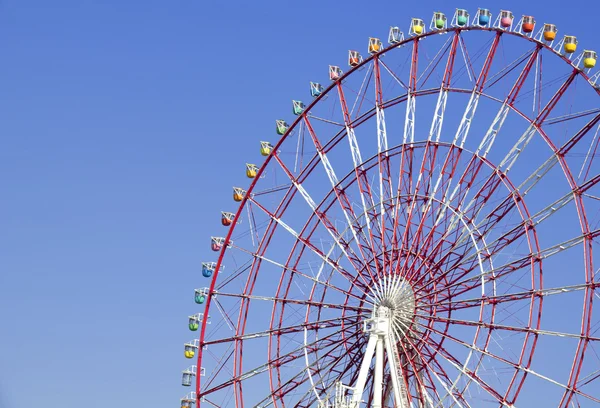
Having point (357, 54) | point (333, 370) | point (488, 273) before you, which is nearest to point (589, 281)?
point (488, 273)

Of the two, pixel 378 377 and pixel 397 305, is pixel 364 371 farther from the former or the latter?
pixel 397 305

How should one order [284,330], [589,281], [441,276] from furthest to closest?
[284,330], [441,276], [589,281]

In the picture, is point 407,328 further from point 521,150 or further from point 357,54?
point 357,54

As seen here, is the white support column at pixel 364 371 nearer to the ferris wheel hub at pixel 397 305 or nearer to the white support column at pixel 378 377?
the white support column at pixel 378 377

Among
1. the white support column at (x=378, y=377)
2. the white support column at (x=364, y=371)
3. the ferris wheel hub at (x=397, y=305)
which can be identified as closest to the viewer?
the white support column at (x=378, y=377)

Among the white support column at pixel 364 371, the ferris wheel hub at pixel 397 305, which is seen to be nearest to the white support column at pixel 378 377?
the white support column at pixel 364 371

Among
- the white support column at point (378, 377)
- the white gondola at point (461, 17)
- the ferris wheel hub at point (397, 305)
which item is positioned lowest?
the white support column at point (378, 377)

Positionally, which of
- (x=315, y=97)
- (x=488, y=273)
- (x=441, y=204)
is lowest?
(x=488, y=273)

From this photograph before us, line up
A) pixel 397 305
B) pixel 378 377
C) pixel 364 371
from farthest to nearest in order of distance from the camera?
pixel 397 305, pixel 364 371, pixel 378 377

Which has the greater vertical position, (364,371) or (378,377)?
(364,371)

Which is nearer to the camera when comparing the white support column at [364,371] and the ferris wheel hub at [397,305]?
the white support column at [364,371]

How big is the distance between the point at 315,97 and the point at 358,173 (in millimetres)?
4309

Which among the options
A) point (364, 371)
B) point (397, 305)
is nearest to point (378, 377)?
point (364, 371)

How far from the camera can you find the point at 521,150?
195 ft
